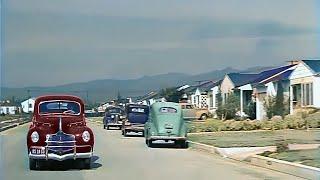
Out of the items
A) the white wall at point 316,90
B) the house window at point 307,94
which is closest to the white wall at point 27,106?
the house window at point 307,94

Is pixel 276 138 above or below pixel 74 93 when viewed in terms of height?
below

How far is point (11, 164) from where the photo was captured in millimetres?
12555

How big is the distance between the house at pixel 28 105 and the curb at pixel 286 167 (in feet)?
17.6

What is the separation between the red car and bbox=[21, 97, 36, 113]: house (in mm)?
84

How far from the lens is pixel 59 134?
13.5 m

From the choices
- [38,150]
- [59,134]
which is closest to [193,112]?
[59,134]

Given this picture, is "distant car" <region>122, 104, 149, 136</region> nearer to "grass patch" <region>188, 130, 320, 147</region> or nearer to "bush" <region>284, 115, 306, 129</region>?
"grass patch" <region>188, 130, 320, 147</region>

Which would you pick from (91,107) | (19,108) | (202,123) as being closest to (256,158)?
(202,123)

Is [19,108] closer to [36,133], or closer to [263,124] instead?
[36,133]

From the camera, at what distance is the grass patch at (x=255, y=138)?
19.6 metres

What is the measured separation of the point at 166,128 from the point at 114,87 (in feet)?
31.6

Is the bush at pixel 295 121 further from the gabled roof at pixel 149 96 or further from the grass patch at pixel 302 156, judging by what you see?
the gabled roof at pixel 149 96

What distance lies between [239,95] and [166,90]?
5.62 metres

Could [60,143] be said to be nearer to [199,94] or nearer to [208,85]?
[208,85]
